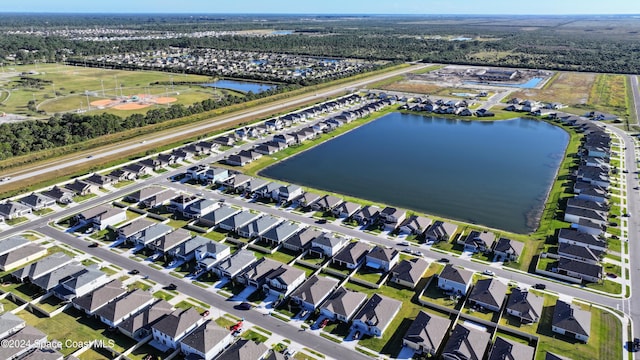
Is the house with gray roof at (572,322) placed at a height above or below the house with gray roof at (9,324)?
above

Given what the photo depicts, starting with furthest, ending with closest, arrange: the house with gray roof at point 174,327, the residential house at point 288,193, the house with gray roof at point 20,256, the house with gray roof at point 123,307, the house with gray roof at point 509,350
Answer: the residential house at point 288,193 < the house with gray roof at point 20,256 < the house with gray roof at point 123,307 < the house with gray roof at point 174,327 < the house with gray roof at point 509,350

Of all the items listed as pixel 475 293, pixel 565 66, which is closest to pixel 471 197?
pixel 475 293

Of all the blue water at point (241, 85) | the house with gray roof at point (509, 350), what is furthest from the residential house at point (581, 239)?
the blue water at point (241, 85)

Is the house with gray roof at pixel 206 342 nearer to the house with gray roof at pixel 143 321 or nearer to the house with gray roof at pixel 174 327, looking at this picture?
the house with gray roof at pixel 174 327

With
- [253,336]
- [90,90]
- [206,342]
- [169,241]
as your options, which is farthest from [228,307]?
[90,90]

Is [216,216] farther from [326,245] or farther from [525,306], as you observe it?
[525,306]
